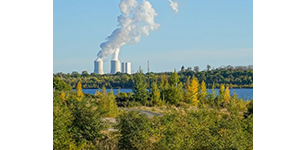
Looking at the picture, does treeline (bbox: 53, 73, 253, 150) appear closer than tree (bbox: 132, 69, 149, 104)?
Yes

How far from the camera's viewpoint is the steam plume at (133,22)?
2144cm

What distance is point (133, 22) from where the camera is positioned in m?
22.8

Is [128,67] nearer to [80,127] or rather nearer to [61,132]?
[80,127]

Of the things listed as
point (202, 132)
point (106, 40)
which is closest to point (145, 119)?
point (202, 132)

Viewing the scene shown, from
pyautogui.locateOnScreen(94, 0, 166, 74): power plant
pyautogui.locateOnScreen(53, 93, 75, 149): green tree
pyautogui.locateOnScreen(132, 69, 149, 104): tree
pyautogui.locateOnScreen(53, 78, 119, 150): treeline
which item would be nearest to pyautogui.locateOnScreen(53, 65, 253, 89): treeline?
pyautogui.locateOnScreen(94, 0, 166, 74): power plant

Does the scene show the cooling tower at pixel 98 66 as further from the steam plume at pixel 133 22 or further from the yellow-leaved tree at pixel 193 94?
the yellow-leaved tree at pixel 193 94

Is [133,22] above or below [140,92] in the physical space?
above

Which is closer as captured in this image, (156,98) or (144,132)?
(144,132)

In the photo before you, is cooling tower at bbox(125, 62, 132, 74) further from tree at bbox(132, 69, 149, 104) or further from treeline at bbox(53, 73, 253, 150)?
treeline at bbox(53, 73, 253, 150)

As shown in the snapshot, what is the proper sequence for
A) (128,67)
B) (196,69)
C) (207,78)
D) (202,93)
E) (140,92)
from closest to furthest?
(140,92) < (202,93) < (207,78) < (196,69) < (128,67)

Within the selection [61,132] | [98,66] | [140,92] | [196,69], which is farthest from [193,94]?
[98,66]

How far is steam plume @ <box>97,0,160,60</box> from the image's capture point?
21438mm

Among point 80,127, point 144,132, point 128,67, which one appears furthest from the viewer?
point 128,67
